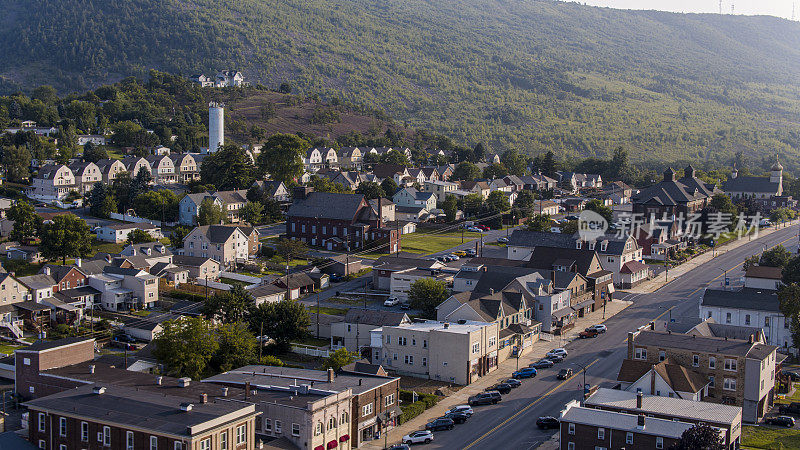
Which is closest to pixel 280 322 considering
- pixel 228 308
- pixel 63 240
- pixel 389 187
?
pixel 228 308

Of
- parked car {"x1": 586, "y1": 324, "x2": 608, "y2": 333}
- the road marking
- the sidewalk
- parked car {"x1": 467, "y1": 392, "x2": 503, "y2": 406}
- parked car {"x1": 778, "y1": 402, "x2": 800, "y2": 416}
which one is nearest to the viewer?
the road marking

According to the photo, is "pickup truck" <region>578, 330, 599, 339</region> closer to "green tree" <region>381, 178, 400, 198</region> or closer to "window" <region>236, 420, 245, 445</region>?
"window" <region>236, 420, 245, 445</region>

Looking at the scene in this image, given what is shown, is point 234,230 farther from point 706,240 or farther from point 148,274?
point 706,240

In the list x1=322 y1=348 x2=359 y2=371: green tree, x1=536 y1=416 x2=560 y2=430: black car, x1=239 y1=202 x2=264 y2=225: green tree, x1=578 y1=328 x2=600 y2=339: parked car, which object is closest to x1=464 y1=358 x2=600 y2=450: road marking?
x1=536 y1=416 x2=560 y2=430: black car

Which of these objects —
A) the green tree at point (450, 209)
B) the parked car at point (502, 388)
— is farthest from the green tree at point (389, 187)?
the parked car at point (502, 388)

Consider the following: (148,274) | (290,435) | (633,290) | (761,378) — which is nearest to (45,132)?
(148,274)

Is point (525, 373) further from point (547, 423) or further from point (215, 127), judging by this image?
point (215, 127)
